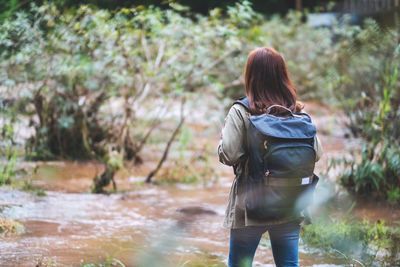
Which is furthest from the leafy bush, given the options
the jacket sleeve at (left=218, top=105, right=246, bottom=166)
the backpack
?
the jacket sleeve at (left=218, top=105, right=246, bottom=166)

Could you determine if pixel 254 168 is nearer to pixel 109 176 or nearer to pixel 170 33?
pixel 109 176

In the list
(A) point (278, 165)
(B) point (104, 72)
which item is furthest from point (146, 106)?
(A) point (278, 165)

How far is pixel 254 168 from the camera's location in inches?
88.3

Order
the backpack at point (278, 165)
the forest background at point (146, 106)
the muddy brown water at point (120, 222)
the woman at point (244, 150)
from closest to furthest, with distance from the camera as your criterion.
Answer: the backpack at point (278, 165) → the woman at point (244, 150) → the muddy brown water at point (120, 222) → the forest background at point (146, 106)

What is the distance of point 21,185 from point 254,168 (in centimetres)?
427

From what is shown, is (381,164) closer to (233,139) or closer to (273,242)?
(273,242)

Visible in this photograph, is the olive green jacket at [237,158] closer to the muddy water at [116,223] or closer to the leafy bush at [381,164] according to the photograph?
the muddy water at [116,223]

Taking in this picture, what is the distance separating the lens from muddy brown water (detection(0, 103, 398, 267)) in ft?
11.9

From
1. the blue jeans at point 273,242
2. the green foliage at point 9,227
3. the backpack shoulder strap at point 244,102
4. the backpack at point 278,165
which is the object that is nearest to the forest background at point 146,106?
the green foliage at point 9,227

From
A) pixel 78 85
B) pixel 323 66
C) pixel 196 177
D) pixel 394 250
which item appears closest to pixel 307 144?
pixel 394 250

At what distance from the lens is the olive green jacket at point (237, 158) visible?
225cm

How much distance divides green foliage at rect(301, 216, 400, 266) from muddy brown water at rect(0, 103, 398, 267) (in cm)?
20

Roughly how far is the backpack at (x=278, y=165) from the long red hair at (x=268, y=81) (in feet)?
0.37

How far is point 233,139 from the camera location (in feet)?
7.41
